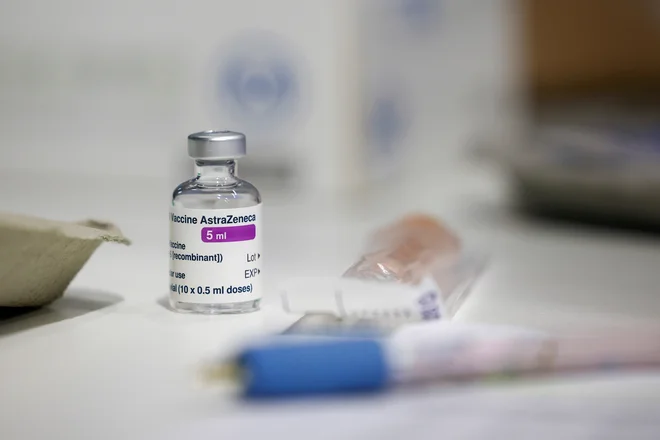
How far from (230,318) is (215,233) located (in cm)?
7

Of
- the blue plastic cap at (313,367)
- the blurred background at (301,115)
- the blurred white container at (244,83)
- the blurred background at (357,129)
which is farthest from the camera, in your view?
the blurred white container at (244,83)

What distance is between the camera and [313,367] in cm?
46

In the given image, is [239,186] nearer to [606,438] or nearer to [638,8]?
[606,438]

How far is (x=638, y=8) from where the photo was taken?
1747 mm

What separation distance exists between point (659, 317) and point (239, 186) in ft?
1.09

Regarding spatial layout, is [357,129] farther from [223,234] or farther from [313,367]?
[313,367]

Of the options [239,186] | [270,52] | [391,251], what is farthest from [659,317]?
[270,52]

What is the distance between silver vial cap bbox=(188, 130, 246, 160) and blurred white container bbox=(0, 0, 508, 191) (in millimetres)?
669

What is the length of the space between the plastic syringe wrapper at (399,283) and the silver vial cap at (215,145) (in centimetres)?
11

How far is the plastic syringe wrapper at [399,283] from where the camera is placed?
0.61m

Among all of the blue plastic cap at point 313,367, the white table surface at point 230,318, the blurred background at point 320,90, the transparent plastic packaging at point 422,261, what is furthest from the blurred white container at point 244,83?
the blue plastic cap at point 313,367

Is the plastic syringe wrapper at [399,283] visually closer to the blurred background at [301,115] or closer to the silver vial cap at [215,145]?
the silver vial cap at [215,145]

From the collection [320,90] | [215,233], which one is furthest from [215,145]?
[320,90]

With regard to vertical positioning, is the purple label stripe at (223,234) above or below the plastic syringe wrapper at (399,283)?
above
